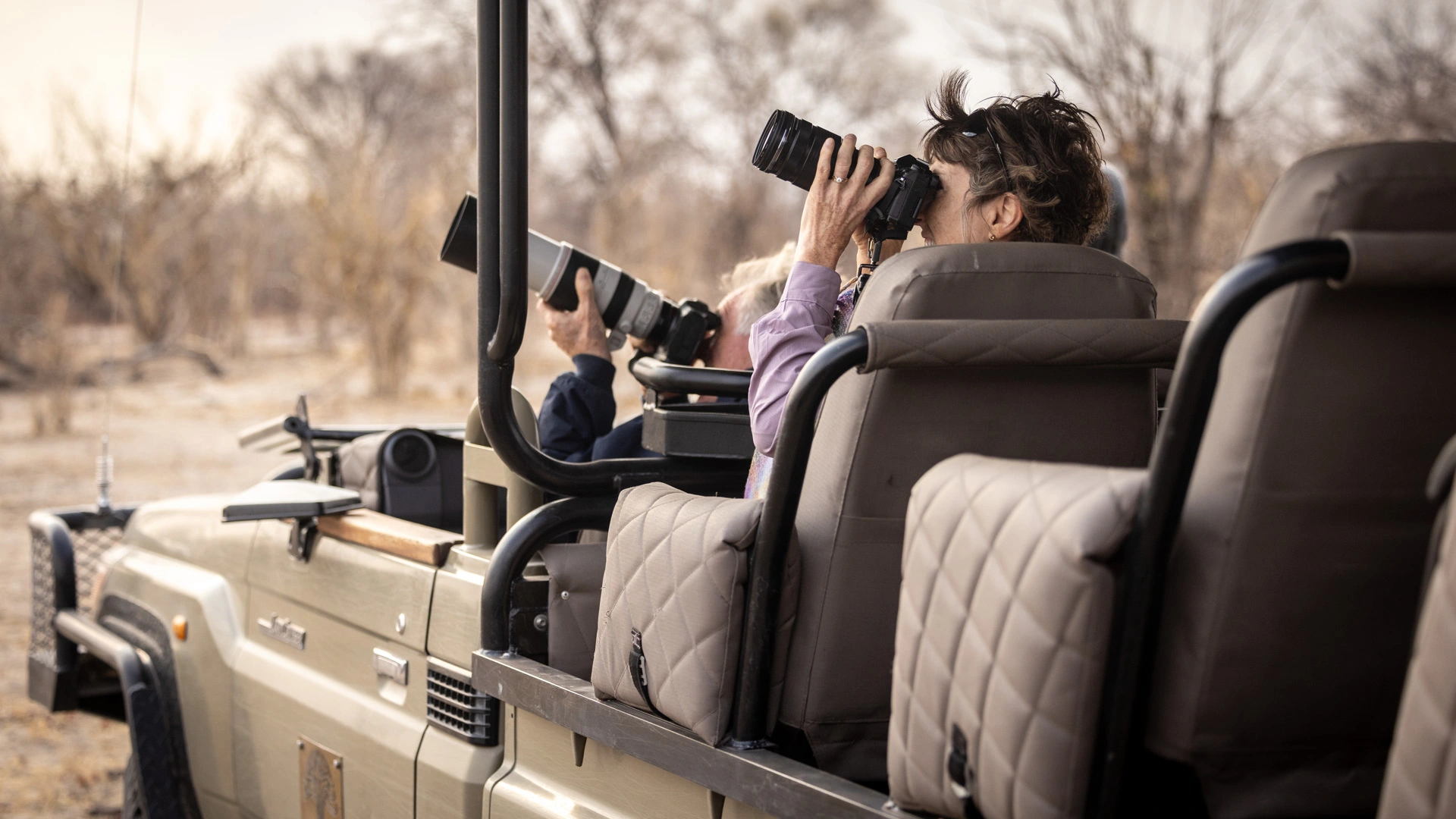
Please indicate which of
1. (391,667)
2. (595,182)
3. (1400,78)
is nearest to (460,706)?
(391,667)

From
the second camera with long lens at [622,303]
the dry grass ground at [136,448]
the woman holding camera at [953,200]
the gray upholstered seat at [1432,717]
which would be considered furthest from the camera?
the dry grass ground at [136,448]

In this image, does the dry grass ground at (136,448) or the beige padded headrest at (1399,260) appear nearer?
the beige padded headrest at (1399,260)

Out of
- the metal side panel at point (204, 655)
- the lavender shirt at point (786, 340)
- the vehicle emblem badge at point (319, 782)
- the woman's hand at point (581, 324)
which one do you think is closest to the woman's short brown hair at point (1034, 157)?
the lavender shirt at point (786, 340)

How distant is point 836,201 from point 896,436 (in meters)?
0.49

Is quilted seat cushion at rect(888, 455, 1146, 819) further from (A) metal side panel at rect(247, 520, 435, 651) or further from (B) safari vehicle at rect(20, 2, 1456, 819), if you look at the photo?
(A) metal side panel at rect(247, 520, 435, 651)

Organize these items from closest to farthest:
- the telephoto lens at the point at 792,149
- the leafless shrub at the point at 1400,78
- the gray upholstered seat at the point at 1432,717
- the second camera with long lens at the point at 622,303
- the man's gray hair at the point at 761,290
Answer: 1. the gray upholstered seat at the point at 1432,717
2. the telephoto lens at the point at 792,149
3. the second camera with long lens at the point at 622,303
4. the man's gray hair at the point at 761,290
5. the leafless shrub at the point at 1400,78

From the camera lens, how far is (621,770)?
5.38 ft

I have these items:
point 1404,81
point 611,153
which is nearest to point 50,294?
point 611,153

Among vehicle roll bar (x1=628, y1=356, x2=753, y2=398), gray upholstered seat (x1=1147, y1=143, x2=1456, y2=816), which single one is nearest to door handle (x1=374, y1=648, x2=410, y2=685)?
vehicle roll bar (x1=628, y1=356, x2=753, y2=398)

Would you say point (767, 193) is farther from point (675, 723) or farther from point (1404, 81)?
point (675, 723)

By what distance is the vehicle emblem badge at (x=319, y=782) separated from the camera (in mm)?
2148

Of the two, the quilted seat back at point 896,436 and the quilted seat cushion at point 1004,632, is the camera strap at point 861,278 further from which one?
the quilted seat cushion at point 1004,632

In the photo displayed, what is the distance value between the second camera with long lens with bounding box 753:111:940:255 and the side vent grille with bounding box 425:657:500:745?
0.88 m

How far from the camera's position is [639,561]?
1.49 metres
